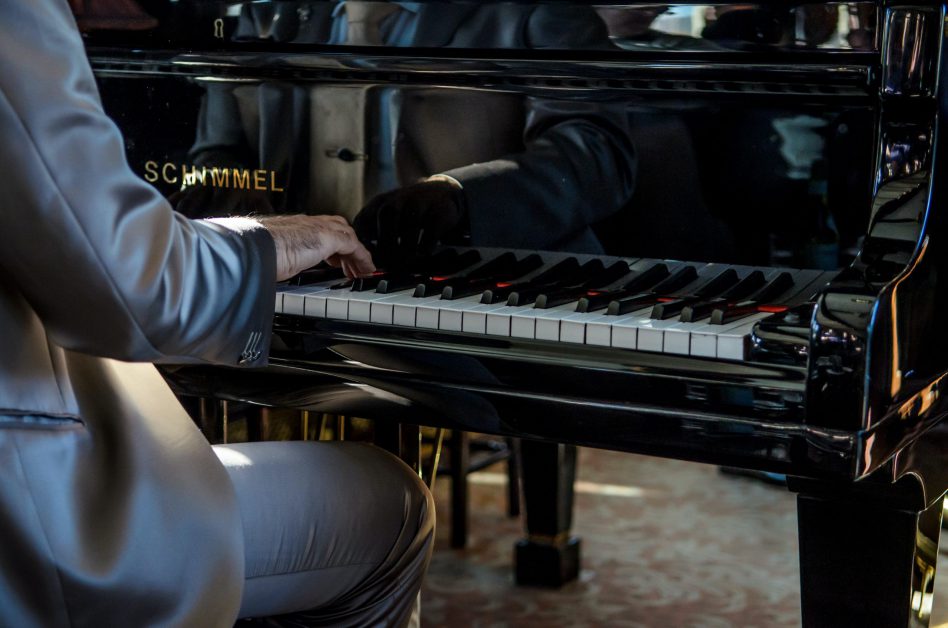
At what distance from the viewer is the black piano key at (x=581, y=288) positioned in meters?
1.56

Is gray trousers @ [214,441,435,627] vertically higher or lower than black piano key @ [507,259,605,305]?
lower

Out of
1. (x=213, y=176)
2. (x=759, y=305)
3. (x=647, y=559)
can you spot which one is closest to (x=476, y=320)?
(x=759, y=305)

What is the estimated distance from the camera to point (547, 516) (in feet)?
8.44

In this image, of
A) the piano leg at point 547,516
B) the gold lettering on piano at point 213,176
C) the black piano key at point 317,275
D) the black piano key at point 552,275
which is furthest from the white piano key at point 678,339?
the piano leg at point 547,516

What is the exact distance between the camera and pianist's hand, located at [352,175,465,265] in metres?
1.80

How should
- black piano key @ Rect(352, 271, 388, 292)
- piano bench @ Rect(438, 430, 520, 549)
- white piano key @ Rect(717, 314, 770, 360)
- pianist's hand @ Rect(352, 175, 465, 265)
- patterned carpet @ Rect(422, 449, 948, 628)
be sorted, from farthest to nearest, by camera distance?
piano bench @ Rect(438, 430, 520, 549)
patterned carpet @ Rect(422, 449, 948, 628)
pianist's hand @ Rect(352, 175, 465, 265)
black piano key @ Rect(352, 271, 388, 292)
white piano key @ Rect(717, 314, 770, 360)

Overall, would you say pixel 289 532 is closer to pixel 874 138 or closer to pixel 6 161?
pixel 6 161

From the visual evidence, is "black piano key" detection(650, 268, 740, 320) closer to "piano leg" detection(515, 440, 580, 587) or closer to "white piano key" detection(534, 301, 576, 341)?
"white piano key" detection(534, 301, 576, 341)

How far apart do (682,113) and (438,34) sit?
38cm

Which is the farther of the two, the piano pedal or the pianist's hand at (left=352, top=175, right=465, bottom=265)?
the piano pedal

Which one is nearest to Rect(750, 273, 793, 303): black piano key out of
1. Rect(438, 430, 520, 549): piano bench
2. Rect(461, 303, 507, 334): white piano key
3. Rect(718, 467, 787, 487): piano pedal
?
Rect(461, 303, 507, 334): white piano key

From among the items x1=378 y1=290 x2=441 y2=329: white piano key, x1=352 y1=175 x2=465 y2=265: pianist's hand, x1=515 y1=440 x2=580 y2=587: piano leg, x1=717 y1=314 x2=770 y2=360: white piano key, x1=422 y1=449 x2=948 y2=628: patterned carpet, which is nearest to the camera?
x1=717 y1=314 x2=770 y2=360: white piano key

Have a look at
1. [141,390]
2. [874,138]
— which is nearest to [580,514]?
[874,138]

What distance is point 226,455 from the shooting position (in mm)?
1471
